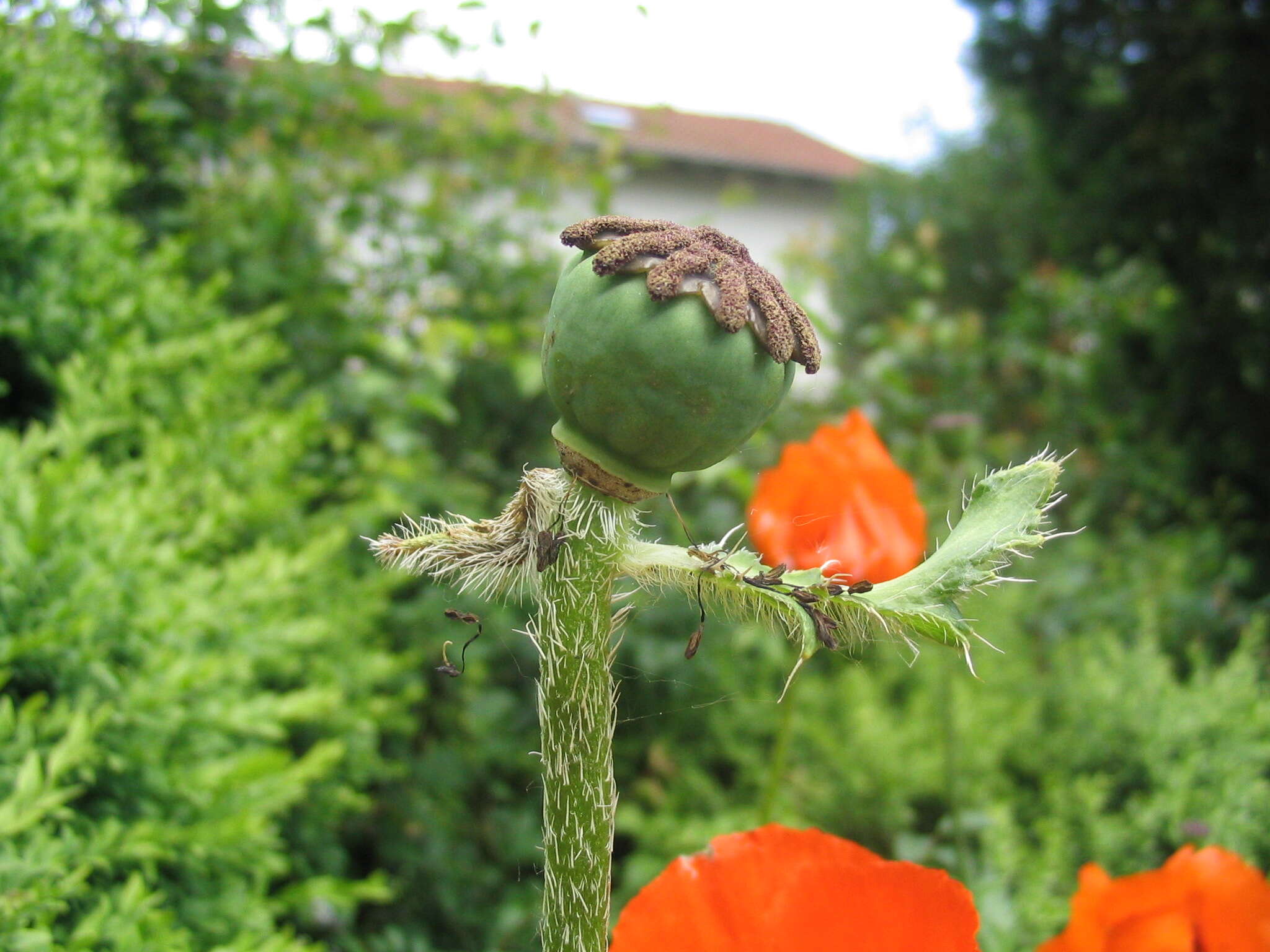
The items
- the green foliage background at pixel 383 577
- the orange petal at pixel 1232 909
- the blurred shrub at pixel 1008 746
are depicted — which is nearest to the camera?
the orange petal at pixel 1232 909

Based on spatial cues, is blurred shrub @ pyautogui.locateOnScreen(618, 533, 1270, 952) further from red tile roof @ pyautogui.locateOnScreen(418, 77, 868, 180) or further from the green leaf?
red tile roof @ pyautogui.locateOnScreen(418, 77, 868, 180)

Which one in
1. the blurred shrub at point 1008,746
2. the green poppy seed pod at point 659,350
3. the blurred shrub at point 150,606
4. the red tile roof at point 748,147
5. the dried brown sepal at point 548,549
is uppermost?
the red tile roof at point 748,147

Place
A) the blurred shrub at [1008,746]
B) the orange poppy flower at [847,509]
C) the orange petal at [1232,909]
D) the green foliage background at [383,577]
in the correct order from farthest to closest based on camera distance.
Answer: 1. the blurred shrub at [1008,746]
2. the orange poppy flower at [847,509]
3. the green foliage background at [383,577]
4. the orange petal at [1232,909]

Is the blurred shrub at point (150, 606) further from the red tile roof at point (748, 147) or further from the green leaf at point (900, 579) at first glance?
the red tile roof at point (748, 147)

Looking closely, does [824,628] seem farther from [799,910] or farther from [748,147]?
[748,147]

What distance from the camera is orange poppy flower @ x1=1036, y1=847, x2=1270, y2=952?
0.59 m

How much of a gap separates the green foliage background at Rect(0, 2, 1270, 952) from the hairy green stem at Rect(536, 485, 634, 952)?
0.39 ft

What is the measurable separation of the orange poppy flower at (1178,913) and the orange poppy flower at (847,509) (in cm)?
52

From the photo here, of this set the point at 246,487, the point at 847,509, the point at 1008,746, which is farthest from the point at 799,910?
the point at 1008,746

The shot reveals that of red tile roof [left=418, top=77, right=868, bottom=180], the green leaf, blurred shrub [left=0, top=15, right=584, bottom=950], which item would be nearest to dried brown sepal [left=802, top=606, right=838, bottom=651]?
the green leaf

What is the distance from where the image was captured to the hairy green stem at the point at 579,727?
431 mm

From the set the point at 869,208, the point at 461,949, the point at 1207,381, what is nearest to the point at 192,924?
the point at 461,949

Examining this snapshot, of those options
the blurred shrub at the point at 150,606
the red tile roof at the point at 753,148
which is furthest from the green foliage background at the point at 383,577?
the red tile roof at the point at 753,148

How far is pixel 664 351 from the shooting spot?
411 mm
